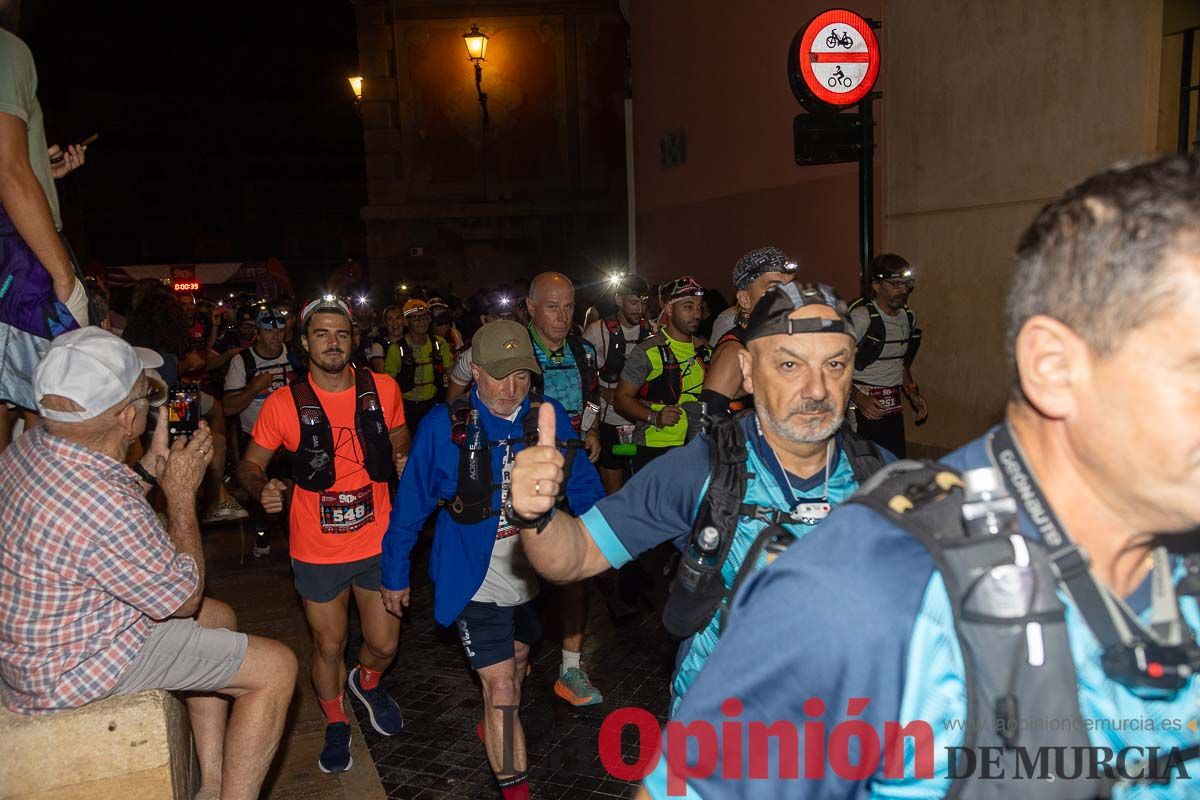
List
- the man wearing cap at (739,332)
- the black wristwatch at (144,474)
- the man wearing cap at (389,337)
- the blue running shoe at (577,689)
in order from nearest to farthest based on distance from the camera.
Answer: the black wristwatch at (144,474), the man wearing cap at (739,332), the blue running shoe at (577,689), the man wearing cap at (389,337)

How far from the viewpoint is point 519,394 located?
179 inches

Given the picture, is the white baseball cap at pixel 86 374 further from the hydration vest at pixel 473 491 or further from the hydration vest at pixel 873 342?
the hydration vest at pixel 873 342

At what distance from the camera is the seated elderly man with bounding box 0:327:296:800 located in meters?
3.11

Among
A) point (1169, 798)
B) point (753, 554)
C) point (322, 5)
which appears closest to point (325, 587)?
point (753, 554)

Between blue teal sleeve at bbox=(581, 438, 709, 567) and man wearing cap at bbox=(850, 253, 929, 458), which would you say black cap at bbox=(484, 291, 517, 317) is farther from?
blue teal sleeve at bbox=(581, 438, 709, 567)

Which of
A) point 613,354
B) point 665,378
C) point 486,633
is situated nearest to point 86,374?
point 486,633

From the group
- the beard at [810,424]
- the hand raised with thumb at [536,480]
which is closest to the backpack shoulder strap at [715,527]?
the beard at [810,424]

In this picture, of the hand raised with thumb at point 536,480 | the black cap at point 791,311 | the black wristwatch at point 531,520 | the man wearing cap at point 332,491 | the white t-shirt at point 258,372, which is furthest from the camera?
the white t-shirt at point 258,372

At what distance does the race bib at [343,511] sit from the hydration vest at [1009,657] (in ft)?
13.7

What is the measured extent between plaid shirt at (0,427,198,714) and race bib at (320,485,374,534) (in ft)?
5.41

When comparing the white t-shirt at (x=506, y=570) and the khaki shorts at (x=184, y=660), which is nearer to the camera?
the khaki shorts at (x=184, y=660)

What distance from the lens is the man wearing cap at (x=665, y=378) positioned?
680 centimetres

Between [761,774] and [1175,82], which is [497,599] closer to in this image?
[761,774]

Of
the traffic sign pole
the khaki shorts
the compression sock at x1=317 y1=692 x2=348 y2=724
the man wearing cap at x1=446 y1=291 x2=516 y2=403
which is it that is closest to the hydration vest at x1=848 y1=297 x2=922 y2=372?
the traffic sign pole
